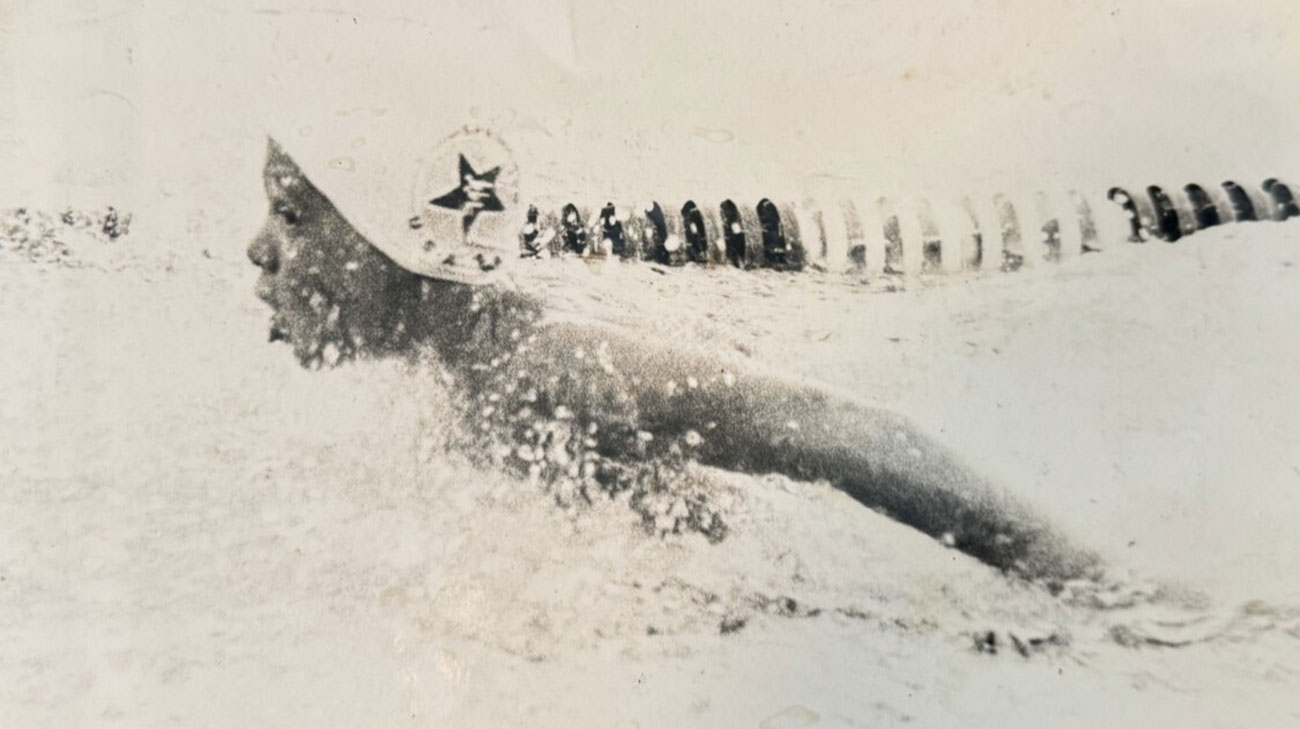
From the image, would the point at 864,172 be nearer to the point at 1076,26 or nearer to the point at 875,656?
the point at 1076,26

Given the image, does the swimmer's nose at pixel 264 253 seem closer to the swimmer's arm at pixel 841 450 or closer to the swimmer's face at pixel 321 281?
the swimmer's face at pixel 321 281

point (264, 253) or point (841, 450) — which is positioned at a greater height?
point (264, 253)

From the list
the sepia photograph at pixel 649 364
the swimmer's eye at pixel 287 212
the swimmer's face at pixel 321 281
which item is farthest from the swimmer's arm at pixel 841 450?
the swimmer's eye at pixel 287 212

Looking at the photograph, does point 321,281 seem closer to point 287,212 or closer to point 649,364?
point 287,212

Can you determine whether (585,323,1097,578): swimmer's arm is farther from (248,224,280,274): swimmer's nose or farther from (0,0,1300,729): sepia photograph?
(248,224,280,274): swimmer's nose

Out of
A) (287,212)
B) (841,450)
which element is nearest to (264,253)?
(287,212)

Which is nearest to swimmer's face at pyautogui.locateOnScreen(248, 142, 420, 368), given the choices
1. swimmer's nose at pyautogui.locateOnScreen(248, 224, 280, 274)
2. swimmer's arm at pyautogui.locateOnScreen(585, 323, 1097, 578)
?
swimmer's nose at pyautogui.locateOnScreen(248, 224, 280, 274)

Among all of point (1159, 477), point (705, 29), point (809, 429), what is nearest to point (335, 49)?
point (705, 29)
